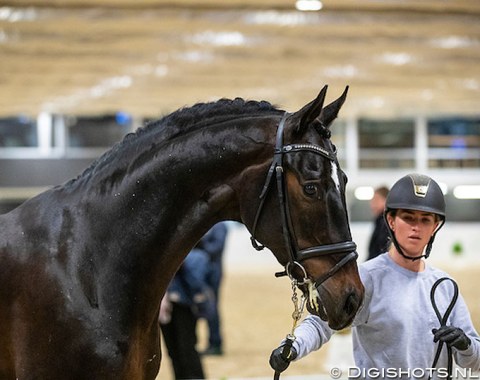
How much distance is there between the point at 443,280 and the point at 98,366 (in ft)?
3.69

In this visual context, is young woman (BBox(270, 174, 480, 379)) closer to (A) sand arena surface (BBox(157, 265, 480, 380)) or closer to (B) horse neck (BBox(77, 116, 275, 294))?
(B) horse neck (BBox(77, 116, 275, 294))

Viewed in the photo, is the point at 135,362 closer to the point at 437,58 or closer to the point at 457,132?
the point at 437,58

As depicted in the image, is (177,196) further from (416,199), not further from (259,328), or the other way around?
(259,328)

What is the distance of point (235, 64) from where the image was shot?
322 inches

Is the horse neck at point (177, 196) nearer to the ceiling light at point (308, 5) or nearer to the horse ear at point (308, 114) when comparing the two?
the horse ear at point (308, 114)

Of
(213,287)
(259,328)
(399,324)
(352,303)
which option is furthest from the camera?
(259,328)

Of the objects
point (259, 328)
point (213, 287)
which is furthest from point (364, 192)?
point (213, 287)

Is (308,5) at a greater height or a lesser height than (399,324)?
greater

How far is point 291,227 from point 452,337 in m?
0.60

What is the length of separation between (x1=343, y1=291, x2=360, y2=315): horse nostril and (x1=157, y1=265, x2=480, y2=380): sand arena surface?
4272mm

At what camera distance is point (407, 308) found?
8.36ft

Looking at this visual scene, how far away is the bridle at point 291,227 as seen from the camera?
2281mm

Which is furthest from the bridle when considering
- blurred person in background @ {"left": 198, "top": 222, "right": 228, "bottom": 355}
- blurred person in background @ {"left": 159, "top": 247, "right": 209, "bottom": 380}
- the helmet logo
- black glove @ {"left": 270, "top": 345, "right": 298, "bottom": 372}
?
blurred person in background @ {"left": 198, "top": 222, "right": 228, "bottom": 355}

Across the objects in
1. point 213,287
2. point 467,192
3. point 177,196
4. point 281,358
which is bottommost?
point 281,358
